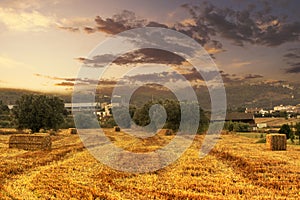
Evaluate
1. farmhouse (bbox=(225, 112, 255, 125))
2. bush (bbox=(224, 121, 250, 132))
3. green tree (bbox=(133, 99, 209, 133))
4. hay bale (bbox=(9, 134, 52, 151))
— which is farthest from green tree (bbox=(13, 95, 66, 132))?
farmhouse (bbox=(225, 112, 255, 125))

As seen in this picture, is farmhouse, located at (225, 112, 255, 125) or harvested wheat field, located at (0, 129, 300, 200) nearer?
harvested wheat field, located at (0, 129, 300, 200)

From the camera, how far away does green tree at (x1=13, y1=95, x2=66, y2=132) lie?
51.2 metres

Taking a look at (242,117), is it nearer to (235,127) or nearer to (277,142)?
(235,127)

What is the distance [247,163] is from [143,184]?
8079 mm

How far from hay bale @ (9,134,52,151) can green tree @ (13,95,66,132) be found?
75.2 feet

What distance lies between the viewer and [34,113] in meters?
51.9

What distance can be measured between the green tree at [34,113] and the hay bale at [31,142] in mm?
22936

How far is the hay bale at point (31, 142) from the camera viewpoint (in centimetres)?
2853

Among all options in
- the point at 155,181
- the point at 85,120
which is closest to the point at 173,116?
the point at 85,120

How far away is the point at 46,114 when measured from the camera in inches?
2058

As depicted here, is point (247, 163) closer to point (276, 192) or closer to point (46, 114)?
point (276, 192)

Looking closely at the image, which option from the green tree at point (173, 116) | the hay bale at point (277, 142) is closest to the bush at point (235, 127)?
the green tree at point (173, 116)

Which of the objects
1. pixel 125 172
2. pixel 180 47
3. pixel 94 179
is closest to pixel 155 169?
pixel 125 172

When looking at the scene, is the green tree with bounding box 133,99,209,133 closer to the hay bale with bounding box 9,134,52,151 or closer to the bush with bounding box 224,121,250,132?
the bush with bounding box 224,121,250,132
